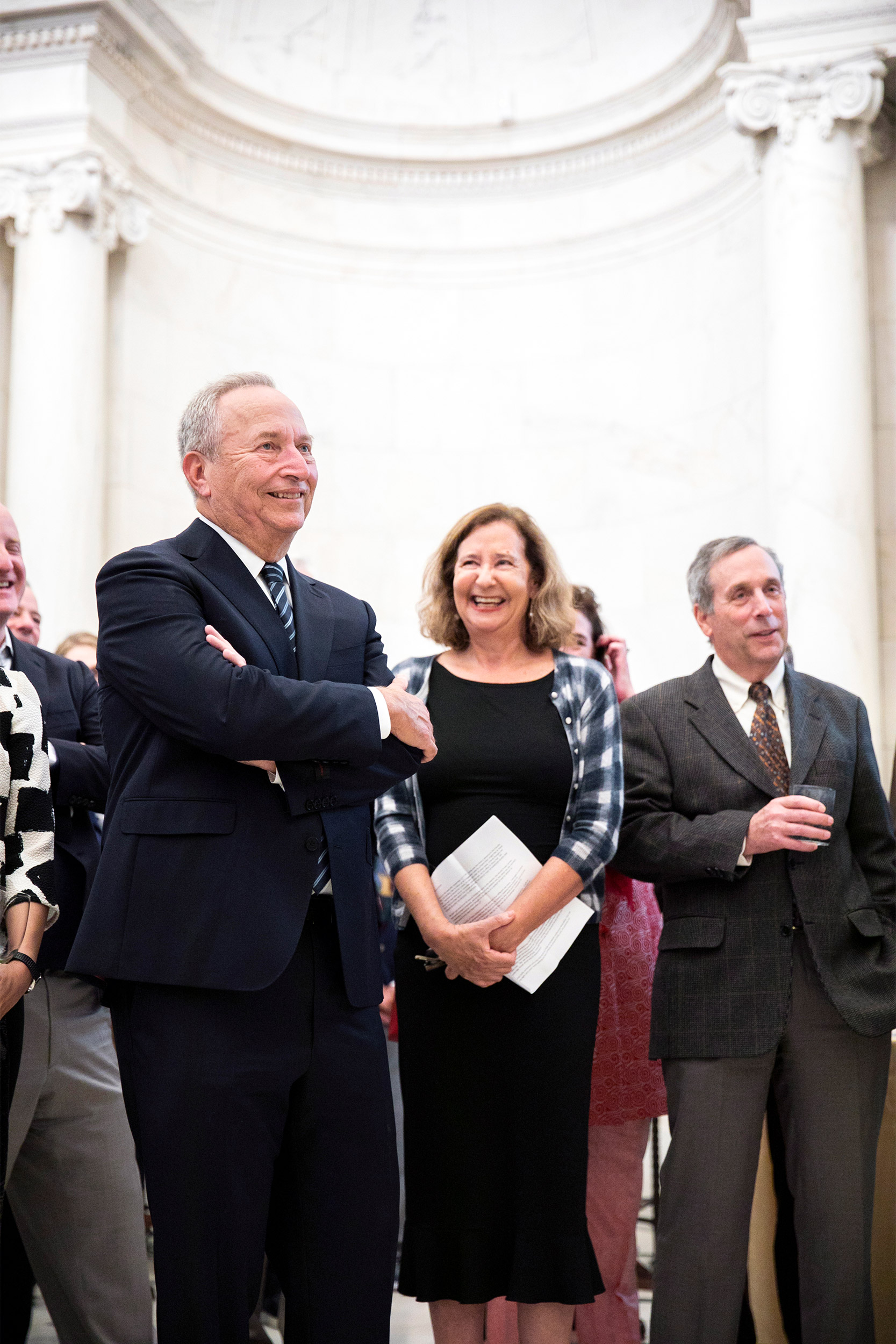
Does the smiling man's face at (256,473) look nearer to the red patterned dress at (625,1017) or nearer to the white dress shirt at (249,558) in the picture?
the white dress shirt at (249,558)

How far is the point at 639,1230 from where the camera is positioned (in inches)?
193

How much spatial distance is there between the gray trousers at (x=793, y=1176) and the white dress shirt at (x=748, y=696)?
0.60m

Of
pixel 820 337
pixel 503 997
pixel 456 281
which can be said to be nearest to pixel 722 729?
pixel 503 997

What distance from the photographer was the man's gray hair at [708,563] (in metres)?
3.50

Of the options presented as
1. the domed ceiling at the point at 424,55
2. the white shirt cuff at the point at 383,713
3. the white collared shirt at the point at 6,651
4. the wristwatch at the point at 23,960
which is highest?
the domed ceiling at the point at 424,55

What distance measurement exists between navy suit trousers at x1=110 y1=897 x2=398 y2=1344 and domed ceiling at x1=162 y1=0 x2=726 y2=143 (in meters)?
8.03

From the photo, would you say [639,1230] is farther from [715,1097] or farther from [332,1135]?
[332,1135]

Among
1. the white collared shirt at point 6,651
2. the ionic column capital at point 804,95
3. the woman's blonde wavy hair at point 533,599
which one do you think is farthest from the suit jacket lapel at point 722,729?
the ionic column capital at point 804,95

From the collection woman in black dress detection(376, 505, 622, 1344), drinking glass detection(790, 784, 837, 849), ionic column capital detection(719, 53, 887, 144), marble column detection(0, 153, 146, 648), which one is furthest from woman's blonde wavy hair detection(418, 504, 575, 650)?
ionic column capital detection(719, 53, 887, 144)

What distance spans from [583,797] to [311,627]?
0.88 metres

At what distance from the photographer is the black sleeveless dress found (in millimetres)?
2963

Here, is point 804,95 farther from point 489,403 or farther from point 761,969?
point 761,969

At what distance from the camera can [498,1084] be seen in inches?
120

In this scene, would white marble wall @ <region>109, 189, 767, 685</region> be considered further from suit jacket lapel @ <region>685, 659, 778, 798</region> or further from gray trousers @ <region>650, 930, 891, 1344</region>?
gray trousers @ <region>650, 930, 891, 1344</region>
